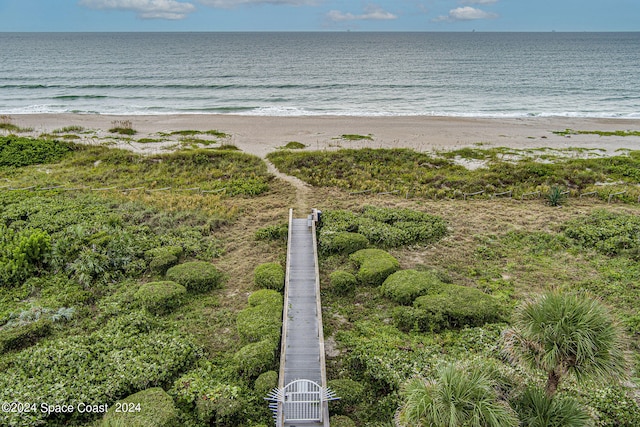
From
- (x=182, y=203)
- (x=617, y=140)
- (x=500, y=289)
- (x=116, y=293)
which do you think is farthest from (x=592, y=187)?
(x=116, y=293)

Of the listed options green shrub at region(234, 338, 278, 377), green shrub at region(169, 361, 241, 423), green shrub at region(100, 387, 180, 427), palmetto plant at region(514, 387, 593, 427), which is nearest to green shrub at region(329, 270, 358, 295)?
green shrub at region(234, 338, 278, 377)

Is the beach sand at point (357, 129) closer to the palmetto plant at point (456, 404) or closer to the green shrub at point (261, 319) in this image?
the green shrub at point (261, 319)

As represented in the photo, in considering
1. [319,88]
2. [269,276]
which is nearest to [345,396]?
[269,276]

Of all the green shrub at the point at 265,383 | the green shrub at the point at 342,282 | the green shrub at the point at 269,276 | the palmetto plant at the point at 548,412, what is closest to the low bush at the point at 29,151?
the green shrub at the point at 269,276

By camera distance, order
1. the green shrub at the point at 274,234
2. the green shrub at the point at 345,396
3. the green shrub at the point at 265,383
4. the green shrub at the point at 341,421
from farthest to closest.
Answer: the green shrub at the point at 274,234, the green shrub at the point at 265,383, the green shrub at the point at 345,396, the green shrub at the point at 341,421

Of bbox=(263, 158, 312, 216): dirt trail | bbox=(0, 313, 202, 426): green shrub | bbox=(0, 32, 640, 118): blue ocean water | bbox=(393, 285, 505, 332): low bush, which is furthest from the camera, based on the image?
bbox=(0, 32, 640, 118): blue ocean water

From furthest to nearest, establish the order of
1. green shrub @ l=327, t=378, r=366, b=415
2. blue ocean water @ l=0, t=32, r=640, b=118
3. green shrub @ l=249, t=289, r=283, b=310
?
blue ocean water @ l=0, t=32, r=640, b=118
green shrub @ l=249, t=289, r=283, b=310
green shrub @ l=327, t=378, r=366, b=415

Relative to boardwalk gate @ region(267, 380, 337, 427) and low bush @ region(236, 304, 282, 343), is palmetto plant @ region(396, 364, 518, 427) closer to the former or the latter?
boardwalk gate @ region(267, 380, 337, 427)
